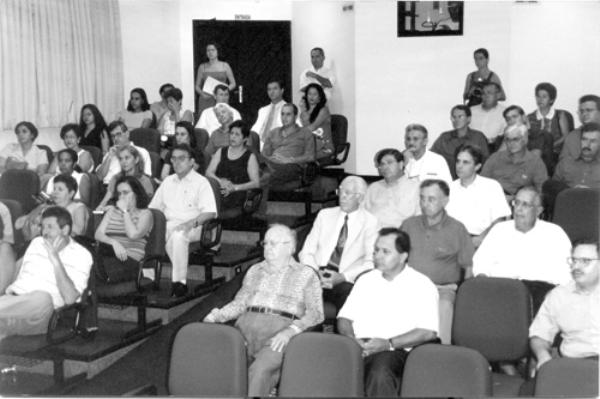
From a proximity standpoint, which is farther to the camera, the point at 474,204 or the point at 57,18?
the point at 57,18

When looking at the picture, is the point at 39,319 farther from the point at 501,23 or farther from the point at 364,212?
the point at 501,23

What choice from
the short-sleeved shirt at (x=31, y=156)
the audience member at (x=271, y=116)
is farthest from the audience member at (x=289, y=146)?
the short-sleeved shirt at (x=31, y=156)

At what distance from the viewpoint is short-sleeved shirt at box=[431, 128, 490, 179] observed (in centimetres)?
637

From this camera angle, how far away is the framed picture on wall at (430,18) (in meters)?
7.66

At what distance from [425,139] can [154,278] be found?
84.6 inches

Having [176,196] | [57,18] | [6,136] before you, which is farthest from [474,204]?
[57,18]

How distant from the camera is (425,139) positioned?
231 inches

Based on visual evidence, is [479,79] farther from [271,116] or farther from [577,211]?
[577,211]

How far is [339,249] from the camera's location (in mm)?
4770

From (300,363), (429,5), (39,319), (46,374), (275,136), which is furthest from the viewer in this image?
(429,5)

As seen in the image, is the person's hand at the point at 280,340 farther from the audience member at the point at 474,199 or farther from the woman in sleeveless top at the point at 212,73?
the woman in sleeveless top at the point at 212,73

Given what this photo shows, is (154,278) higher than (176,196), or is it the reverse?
(176,196)

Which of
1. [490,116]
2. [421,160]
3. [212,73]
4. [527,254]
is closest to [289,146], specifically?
[421,160]

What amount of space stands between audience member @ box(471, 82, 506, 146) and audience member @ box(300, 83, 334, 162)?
1.39 m
